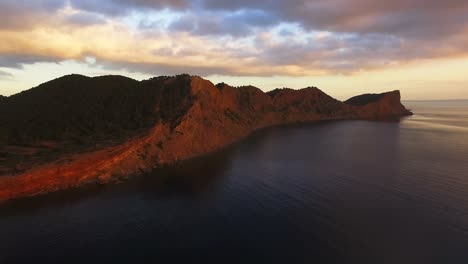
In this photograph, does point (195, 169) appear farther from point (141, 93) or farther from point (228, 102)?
point (228, 102)

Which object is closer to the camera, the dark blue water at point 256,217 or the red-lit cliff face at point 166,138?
the dark blue water at point 256,217

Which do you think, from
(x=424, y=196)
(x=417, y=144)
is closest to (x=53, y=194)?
(x=424, y=196)

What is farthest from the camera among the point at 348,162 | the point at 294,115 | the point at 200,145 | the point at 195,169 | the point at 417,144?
the point at 294,115

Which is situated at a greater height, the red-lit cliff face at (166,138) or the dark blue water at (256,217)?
the red-lit cliff face at (166,138)

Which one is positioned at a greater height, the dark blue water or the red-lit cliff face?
the red-lit cliff face

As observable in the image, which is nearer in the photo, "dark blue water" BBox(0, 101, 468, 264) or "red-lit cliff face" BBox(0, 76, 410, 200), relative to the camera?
"dark blue water" BBox(0, 101, 468, 264)

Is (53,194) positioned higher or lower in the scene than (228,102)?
lower
